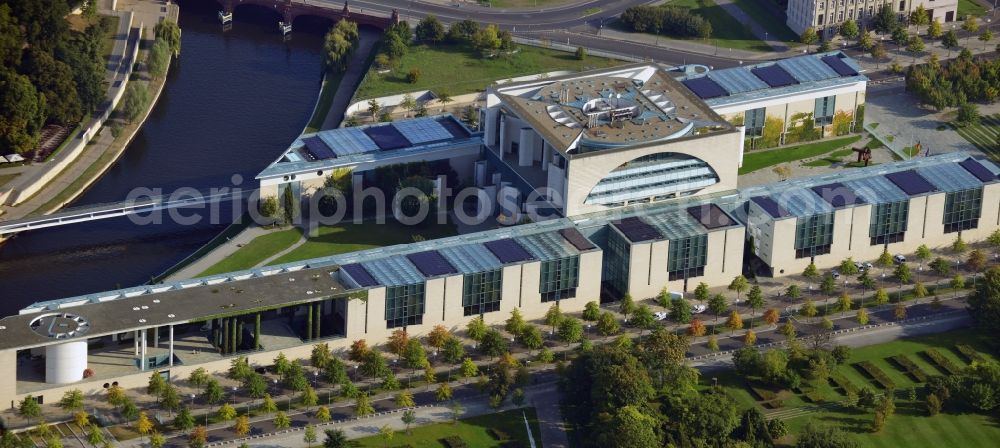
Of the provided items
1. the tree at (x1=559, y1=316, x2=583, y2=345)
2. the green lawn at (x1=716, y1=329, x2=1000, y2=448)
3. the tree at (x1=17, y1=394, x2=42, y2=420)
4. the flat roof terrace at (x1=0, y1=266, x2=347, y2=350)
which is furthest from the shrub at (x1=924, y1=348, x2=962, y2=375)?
the tree at (x1=17, y1=394, x2=42, y2=420)

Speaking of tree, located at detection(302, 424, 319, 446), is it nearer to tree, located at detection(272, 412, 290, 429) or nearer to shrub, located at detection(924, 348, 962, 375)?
tree, located at detection(272, 412, 290, 429)

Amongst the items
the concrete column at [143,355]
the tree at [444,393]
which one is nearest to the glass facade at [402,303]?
the tree at [444,393]

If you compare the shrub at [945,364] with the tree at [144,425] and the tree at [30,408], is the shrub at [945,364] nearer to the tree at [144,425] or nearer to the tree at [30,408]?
the tree at [144,425]

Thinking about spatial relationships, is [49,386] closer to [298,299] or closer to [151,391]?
[151,391]

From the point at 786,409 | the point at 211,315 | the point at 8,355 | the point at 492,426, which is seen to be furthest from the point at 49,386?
the point at 786,409

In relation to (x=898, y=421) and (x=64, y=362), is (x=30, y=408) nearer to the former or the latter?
(x=64, y=362)

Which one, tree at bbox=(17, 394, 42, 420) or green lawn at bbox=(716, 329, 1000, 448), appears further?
green lawn at bbox=(716, 329, 1000, 448)

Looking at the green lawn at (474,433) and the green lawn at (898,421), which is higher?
the green lawn at (898,421)
